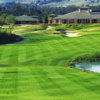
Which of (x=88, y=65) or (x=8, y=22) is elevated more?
(x=8, y=22)

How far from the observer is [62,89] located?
17703 millimetres

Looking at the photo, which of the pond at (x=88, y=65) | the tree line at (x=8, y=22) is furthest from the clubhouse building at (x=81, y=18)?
the pond at (x=88, y=65)

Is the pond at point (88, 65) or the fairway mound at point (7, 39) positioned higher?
the fairway mound at point (7, 39)

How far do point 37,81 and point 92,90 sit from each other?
4.84 m

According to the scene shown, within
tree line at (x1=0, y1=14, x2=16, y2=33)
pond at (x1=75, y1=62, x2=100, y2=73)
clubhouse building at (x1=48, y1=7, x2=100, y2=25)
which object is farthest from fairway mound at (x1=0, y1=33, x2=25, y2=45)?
clubhouse building at (x1=48, y1=7, x2=100, y2=25)

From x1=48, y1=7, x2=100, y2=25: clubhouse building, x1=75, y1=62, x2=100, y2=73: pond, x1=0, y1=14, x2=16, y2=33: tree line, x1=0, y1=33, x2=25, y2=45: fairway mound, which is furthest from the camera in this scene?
x1=48, y1=7, x2=100, y2=25: clubhouse building

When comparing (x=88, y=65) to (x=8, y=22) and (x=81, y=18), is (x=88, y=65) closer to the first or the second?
(x=8, y=22)

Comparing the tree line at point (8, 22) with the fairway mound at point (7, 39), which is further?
the tree line at point (8, 22)

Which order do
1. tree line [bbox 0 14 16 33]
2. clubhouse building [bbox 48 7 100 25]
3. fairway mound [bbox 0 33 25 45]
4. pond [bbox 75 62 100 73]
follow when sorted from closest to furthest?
pond [bbox 75 62 100 73]
fairway mound [bbox 0 33 25 45]
tree line [bbox 0 14 16 33]
clubhouse building [bbox 48 7 100 25]

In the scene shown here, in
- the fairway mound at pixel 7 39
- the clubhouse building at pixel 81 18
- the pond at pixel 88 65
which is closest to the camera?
the pond at pixel 88 65

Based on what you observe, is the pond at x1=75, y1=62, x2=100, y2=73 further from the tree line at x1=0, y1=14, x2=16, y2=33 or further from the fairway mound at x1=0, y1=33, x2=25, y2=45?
the tree line at x1=0, y1=14, x2=16, y2=33

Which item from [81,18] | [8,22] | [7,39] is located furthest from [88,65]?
[81,18]

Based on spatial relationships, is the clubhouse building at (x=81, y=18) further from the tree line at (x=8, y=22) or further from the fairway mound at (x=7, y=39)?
the fairway mound at (x=7, y=39)

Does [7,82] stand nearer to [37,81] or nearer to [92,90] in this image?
[37,81]
